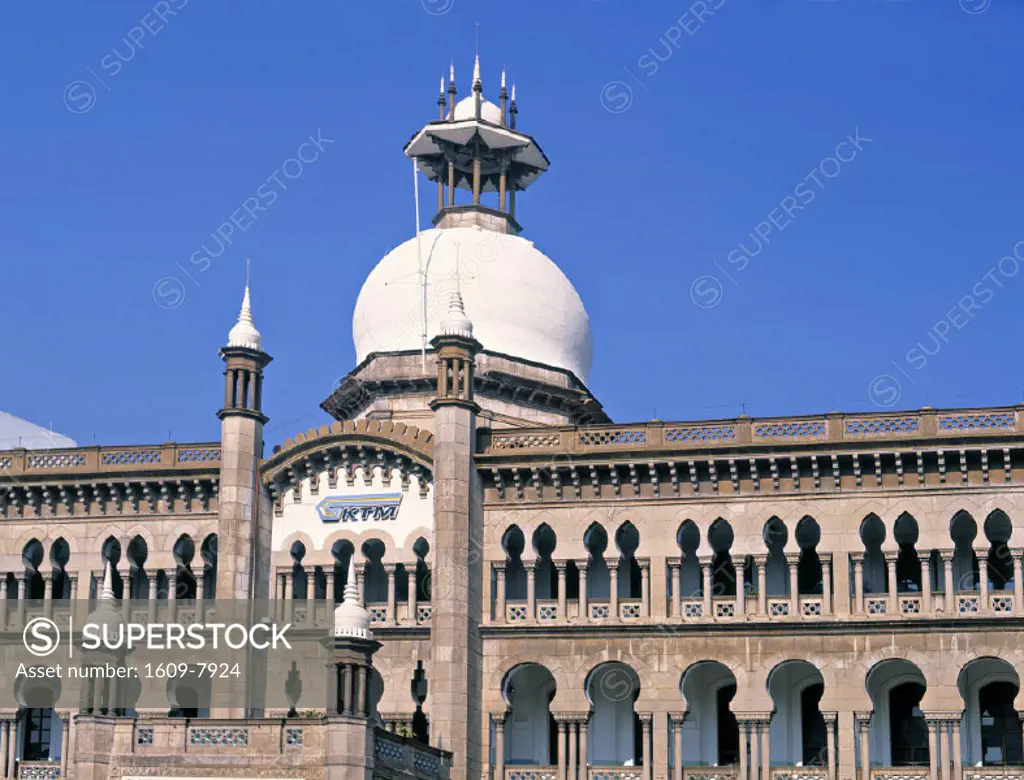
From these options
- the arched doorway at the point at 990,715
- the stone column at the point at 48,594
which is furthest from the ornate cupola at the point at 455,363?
the arched doorway at the point at 990,715

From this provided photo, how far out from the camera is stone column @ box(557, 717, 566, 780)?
66688 mm

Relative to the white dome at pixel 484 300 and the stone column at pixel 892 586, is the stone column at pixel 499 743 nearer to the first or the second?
the stone column at pixel 892 586

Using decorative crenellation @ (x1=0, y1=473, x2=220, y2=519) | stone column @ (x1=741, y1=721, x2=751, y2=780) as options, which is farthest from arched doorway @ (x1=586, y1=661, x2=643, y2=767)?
decorative crenellation @ (x1=0, y1=473, x2=220, y2=519)

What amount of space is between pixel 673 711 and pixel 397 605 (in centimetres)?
1027

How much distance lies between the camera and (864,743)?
64562 millimetres

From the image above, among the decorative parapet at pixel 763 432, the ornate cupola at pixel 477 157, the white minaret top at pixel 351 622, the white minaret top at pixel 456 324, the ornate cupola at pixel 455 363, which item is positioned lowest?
the white minaret top at pixel 351 622

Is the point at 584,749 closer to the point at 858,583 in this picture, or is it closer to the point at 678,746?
the point at 678,746

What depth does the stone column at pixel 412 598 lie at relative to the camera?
6894 cm

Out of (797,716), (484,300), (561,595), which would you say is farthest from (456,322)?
(797,716)

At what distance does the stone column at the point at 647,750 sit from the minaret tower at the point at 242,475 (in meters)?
14.2

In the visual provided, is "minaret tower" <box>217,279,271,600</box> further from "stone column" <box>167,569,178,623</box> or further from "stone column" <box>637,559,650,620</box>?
"stone column" <box>637,559,650,620</box>

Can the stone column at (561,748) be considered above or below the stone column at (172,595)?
below

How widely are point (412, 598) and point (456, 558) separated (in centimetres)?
266

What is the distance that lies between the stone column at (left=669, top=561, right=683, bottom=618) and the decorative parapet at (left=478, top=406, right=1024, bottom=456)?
3971mm
